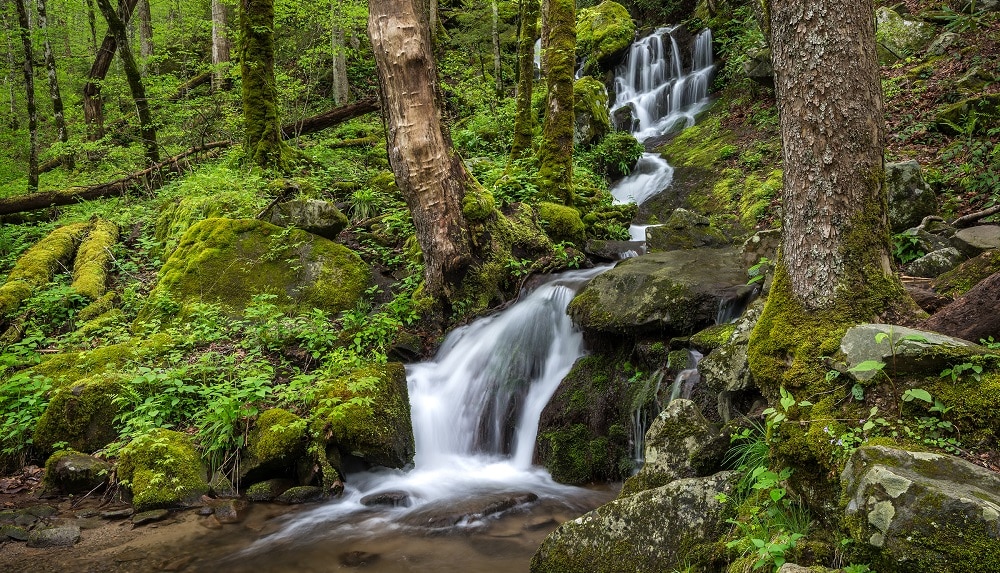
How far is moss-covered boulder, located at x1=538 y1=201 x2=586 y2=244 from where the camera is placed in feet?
28.8

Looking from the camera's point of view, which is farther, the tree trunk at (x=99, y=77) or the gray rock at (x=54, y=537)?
the tree trunk at (x=99, y=77)

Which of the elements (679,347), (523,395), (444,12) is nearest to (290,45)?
(444,12)

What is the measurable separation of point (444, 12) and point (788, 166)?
69.8 ft

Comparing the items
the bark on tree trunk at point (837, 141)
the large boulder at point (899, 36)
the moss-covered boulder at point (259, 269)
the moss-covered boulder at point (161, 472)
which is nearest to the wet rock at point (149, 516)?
the moss-covered boulder at point (161, 472)

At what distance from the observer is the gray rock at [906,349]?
8.77 ft

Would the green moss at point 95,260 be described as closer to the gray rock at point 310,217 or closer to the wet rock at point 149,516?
the gray rock at point 310,217

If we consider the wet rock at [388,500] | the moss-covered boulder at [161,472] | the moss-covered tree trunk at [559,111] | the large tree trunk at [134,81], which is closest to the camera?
the moss-covered boulder at [161,472]

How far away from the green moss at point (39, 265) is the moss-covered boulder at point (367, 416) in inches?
216

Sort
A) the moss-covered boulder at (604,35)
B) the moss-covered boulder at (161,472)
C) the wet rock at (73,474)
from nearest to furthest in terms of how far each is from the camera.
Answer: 1. the moss-covered boulder at (161,472)
2. the wet rock at (73,474)
3. the moss-covered boulder at (604,35)

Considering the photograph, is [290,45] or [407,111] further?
[290,45]

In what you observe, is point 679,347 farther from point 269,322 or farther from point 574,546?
point 269,322

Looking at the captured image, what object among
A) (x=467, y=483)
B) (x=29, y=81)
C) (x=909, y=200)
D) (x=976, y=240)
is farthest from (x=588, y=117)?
(x=29, y=81)

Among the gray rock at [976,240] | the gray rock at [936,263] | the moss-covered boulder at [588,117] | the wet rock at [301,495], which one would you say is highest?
the moss-covered boulder at [588,117]

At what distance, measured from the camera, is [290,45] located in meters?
17.6
